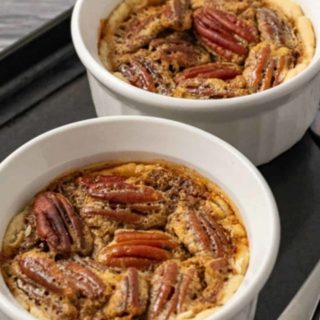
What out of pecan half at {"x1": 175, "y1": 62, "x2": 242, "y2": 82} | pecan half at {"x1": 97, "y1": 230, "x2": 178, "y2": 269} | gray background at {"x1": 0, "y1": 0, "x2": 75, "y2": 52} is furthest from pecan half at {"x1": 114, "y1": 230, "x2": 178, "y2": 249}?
gray background at {"x1": 0, "y1": 0, "x2": 75, "y2": 52}

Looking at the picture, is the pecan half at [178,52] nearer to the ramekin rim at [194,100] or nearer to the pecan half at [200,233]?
the ramekin rim at [194,100]

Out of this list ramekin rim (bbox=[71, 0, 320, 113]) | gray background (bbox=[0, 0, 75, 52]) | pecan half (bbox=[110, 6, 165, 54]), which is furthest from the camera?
gray background (bbox=[0, 0, 75, 52])

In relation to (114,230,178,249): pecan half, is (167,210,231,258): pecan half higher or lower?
lower

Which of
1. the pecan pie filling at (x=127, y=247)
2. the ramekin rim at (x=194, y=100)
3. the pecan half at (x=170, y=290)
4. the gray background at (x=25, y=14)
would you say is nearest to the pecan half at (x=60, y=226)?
the pecan pie filling at (x=127, y=247)

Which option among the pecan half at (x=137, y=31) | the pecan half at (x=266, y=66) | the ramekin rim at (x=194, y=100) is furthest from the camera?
the pecan half at (x=137, y=31)

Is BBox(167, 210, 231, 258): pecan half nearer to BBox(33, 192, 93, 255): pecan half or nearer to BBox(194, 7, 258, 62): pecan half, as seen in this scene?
BBox(33, 192, 93, 255): pecan half

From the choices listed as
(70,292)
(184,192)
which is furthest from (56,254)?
(184,192)
